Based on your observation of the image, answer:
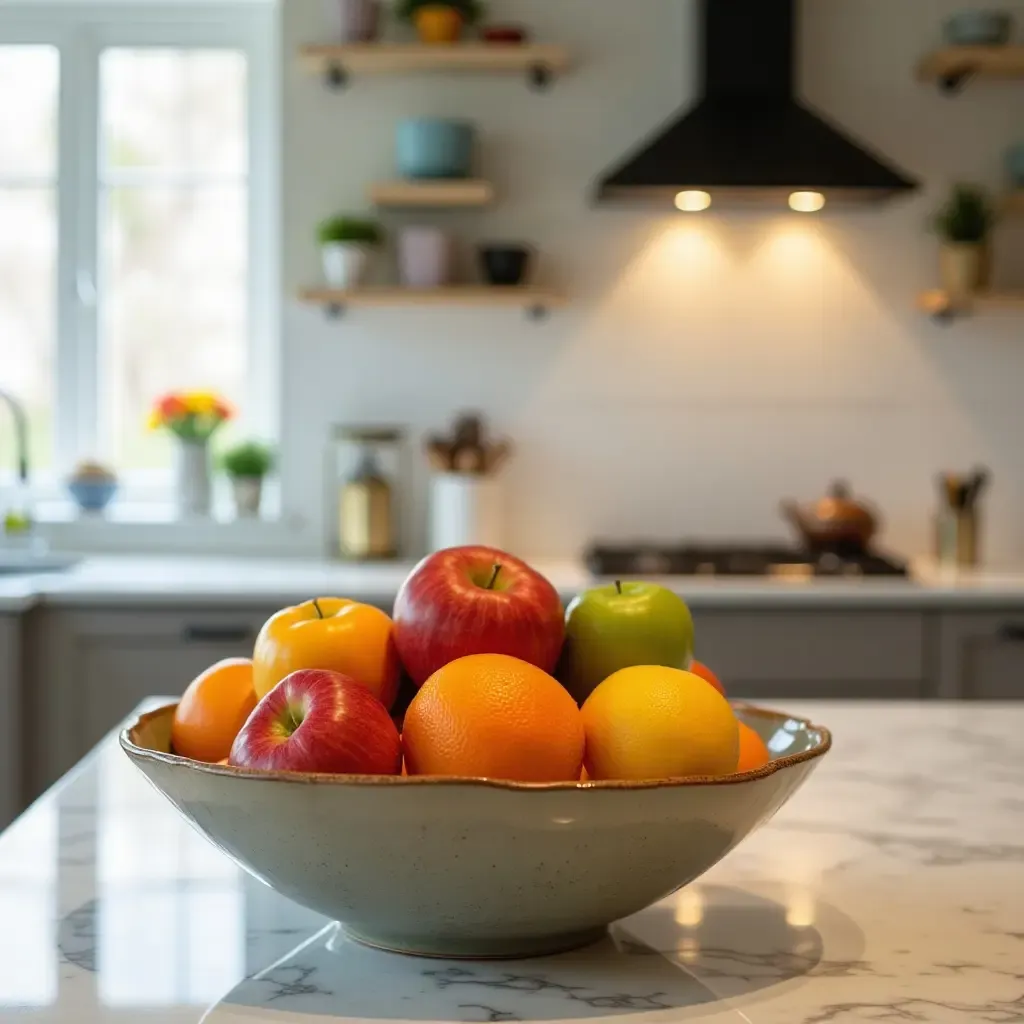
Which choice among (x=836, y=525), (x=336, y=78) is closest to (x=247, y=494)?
(x=336, y=78)

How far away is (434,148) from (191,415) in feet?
2.78

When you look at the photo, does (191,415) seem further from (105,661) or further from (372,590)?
(372,590)

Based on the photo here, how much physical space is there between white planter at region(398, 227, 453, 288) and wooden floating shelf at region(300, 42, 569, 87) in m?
0.37

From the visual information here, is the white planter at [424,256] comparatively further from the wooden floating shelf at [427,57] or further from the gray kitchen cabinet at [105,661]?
the gray kitchen cabinet at [105,661]

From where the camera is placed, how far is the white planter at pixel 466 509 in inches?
131

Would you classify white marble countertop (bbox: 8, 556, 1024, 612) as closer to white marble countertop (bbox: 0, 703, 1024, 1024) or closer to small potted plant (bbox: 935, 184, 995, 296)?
small potted plant (bbox: 935, 184, 995, 296)

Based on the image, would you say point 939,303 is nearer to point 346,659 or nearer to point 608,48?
point 608,48

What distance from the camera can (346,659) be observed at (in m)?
0.96

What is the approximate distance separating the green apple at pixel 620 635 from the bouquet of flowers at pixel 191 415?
2.65 metres

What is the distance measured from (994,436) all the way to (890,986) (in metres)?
2.91

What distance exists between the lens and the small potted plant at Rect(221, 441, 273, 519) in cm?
353

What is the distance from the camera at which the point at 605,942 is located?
95cm

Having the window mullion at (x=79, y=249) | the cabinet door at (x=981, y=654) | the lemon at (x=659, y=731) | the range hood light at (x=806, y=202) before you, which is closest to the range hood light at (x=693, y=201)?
the range hood light at (x=806, y=202)

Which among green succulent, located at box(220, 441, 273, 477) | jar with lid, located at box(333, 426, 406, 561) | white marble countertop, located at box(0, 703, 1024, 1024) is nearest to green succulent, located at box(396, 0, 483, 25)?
jar with lid, located at box(333, 426, 406, 561)
